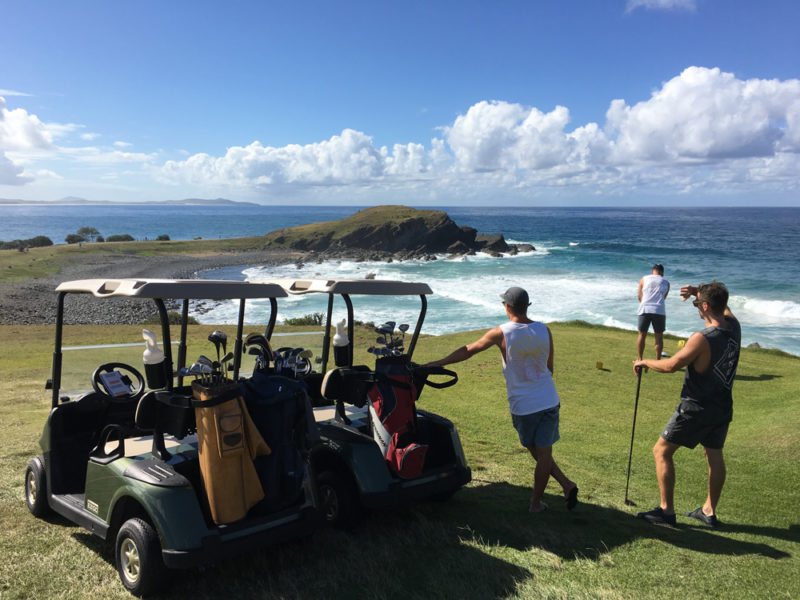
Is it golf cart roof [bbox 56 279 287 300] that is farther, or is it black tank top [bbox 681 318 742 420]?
black tank top [bbox 681 318 742 420]

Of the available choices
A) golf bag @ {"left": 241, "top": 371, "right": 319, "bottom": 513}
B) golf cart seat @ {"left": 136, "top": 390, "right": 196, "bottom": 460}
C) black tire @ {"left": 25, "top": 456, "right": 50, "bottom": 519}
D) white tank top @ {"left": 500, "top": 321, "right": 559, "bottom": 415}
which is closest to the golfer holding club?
white tank top @ {"left": 500, "top": 321, "right": 559, "bottom": 415}

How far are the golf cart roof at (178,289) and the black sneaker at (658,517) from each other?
370 centimetres

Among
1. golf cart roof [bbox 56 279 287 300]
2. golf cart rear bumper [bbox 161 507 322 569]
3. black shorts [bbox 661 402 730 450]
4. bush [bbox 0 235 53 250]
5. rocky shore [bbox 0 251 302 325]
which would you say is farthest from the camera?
bush [bbox 0 235 53 250]

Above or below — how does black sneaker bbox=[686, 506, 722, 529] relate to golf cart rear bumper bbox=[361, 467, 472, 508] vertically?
below

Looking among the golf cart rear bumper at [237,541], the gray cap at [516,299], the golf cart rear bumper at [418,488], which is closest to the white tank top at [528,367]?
the gray cap at [516,299]

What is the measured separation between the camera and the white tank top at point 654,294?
10844 millimetres

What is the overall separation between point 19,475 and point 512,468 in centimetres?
531

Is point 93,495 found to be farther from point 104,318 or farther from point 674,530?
point 104,318

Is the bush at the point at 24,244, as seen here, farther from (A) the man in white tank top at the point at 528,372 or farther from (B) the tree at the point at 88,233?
(A) the man in white tank top at the point at 528,372

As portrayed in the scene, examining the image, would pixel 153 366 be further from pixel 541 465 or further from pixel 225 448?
pixel 541 465

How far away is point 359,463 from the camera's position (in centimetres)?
479

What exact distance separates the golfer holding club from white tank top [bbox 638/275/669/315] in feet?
19.5

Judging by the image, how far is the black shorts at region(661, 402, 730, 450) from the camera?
16.3 feet

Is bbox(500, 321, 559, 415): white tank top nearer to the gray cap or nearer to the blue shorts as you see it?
the blue shorts
